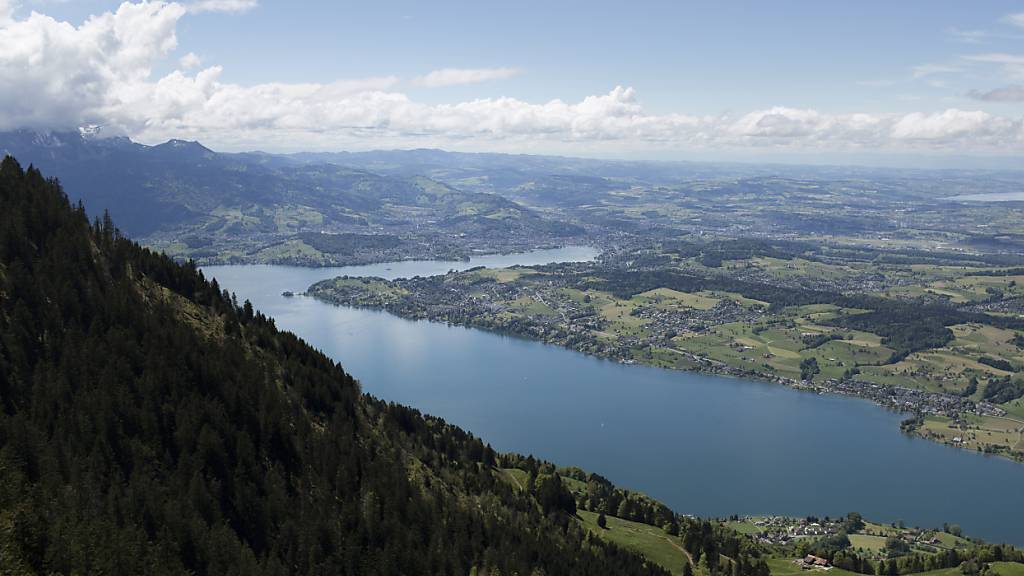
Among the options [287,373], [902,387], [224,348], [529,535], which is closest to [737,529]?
[529,535]

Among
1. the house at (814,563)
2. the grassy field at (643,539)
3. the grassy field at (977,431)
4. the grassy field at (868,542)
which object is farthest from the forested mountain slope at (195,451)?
the grassy field at (977,431)

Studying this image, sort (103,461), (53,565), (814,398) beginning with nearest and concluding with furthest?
(53,565) → (103,461) → (814,398)

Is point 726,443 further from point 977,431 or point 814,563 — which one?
point 814,563

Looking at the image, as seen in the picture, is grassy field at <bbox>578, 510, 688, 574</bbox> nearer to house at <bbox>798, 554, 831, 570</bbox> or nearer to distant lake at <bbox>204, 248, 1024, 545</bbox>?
house at <bbox>798, 554, 831, 570</bbox>

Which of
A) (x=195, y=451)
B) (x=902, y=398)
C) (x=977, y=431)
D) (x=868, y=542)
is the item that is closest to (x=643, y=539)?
(x=868, y=542)

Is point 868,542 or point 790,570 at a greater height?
point 790,570

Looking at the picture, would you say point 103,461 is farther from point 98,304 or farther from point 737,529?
point 737,529
